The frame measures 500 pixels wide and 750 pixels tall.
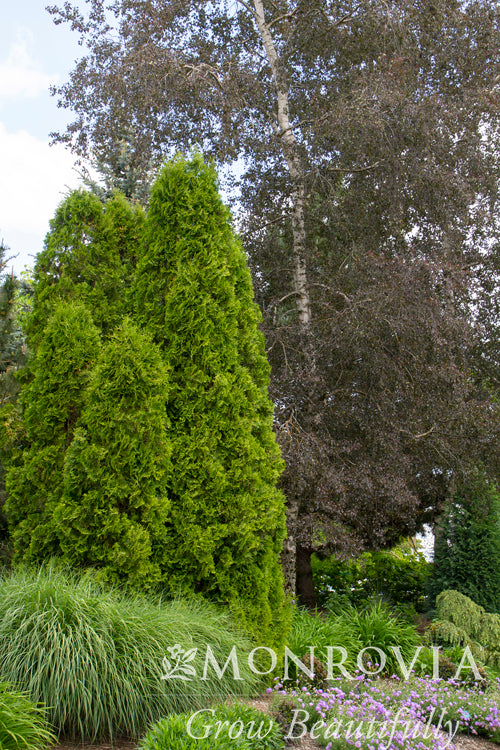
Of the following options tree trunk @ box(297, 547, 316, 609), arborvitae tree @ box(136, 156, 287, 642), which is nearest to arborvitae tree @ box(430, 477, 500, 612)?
tree trunk @ box(297, 547, 316, 609)

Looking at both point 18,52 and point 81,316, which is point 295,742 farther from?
point 18,52

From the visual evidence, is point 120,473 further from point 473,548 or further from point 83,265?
point 473,548

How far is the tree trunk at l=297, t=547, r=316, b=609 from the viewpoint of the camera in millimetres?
8344

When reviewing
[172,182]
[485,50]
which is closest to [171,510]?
[172,182]

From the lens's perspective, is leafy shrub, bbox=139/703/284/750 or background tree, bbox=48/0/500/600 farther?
background tree, bbox=48/0/500/600

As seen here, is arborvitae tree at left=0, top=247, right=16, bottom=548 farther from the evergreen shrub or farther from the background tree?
the evergreen shrub

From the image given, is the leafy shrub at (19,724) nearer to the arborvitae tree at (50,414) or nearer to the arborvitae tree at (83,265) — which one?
the arborvitae tree at (50,414)

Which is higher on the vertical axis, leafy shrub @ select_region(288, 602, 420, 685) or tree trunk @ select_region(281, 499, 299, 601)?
tree trunk @ select_region(281, 499, 299, 601)

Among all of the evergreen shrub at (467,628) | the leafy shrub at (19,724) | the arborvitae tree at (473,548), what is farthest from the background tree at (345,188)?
the leafy shrub at (19,724)

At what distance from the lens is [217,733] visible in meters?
3.03

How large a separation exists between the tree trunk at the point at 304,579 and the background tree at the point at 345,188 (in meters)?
0.03

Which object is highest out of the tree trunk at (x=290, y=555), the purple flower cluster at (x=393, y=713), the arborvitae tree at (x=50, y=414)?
the arborvitae tree at (x=50, y=414)

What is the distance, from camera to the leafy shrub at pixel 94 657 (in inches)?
136

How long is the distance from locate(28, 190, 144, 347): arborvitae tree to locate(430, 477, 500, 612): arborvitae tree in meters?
5.12
